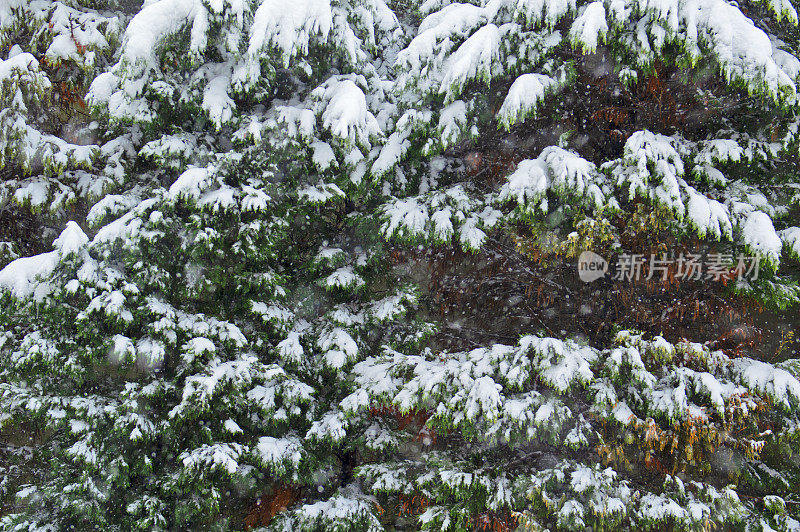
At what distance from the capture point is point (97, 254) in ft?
15.0

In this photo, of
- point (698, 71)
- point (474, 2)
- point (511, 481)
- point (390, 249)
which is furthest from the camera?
point (390, 249)

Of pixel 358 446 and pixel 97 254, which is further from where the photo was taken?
pixel 358 446

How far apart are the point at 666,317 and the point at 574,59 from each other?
7.85 ft

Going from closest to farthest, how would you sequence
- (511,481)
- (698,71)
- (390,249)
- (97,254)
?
(698,71)
(511,481)
(97,254)
(390,249)

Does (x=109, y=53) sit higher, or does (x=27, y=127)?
(x=109, y=53)

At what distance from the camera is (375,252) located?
201 inches

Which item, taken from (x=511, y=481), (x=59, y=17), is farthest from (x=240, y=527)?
(x=59, y=17)

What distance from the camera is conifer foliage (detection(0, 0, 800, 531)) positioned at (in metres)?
3.86

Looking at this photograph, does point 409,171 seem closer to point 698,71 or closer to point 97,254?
point 698,71

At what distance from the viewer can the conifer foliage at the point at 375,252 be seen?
12.7ft

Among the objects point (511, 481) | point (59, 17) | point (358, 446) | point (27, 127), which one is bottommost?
point (358, 446)
